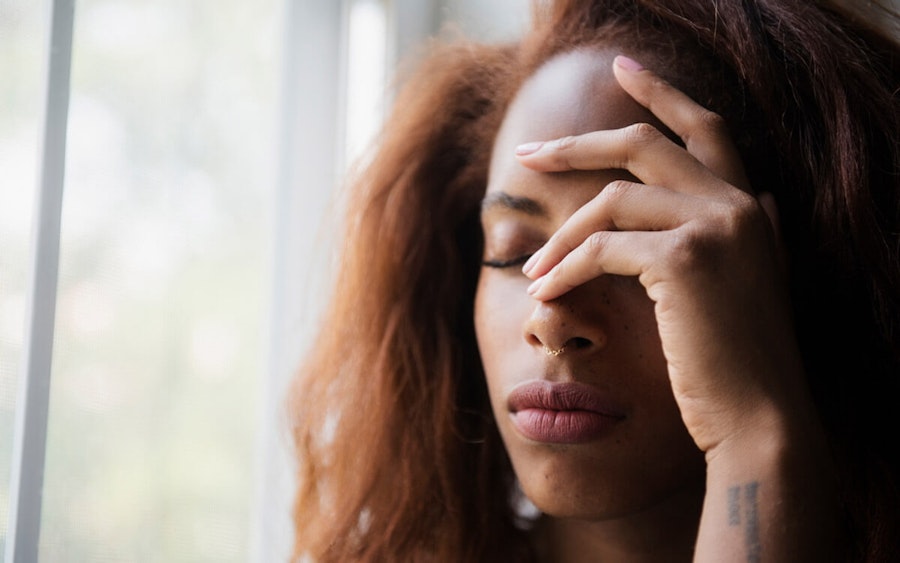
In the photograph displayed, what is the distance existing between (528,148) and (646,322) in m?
0.23

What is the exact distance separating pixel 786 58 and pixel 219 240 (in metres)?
0.79

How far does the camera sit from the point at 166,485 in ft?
3.95

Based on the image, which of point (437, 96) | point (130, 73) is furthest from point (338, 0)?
point (130, 73)

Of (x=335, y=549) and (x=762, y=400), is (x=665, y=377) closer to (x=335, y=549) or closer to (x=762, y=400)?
(x=762, y=400)

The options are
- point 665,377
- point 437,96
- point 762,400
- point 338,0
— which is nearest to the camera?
point 762,400

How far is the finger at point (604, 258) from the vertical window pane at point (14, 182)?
0.58m

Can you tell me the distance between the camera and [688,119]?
0.94 metres

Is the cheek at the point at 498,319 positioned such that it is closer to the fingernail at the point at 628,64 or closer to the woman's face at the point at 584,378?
the woman's face at the point at 584,378

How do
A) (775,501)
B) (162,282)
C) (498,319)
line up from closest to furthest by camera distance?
(775,501)
(498,319)
(162,282)

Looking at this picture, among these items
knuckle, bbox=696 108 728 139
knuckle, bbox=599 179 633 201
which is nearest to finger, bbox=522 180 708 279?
knuckle, bbox=599 179 633 201

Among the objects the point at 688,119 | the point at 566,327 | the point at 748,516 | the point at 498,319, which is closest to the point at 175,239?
the point at 498,319

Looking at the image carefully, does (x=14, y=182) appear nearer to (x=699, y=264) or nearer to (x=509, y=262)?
(x=509, y=262)

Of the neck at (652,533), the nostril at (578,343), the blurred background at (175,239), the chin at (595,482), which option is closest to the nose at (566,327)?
the nostril at (578,343)

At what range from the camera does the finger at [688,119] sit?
914 mm
